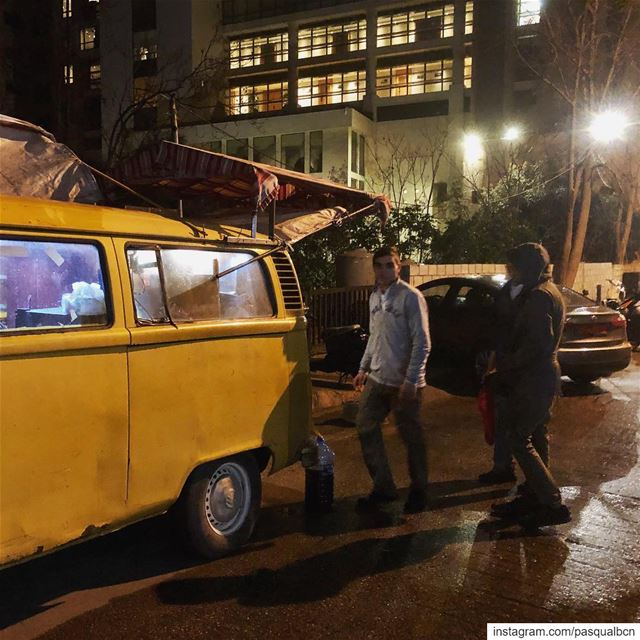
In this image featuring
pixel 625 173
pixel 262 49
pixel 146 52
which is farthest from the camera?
pixel 262 49

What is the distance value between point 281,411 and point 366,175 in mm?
28223

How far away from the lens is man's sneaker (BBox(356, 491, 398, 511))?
4.85 metres

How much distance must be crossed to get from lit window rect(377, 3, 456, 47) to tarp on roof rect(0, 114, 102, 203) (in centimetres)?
3651

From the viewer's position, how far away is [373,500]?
4.88 m

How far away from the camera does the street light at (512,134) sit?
28.0m

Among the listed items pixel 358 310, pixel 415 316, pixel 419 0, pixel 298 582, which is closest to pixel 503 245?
pixel 358 310

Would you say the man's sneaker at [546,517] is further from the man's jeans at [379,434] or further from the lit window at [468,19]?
the lit window at [468,19]

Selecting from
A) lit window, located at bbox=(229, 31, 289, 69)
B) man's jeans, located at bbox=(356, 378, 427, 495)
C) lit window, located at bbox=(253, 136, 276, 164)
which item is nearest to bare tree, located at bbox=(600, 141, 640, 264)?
lit window, located at bbox=(253, 136, 276, 164)

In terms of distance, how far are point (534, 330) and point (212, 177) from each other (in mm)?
2490

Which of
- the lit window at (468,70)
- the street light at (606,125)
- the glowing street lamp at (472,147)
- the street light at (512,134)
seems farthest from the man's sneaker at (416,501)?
the lit window at (468,70)

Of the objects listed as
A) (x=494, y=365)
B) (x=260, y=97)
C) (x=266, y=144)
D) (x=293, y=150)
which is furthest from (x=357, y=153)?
(x=494, y=365)

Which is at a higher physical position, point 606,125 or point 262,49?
point 262,49

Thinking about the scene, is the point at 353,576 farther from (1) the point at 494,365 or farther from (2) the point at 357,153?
(2) the point at 357,153

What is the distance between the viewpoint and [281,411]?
4238mm
